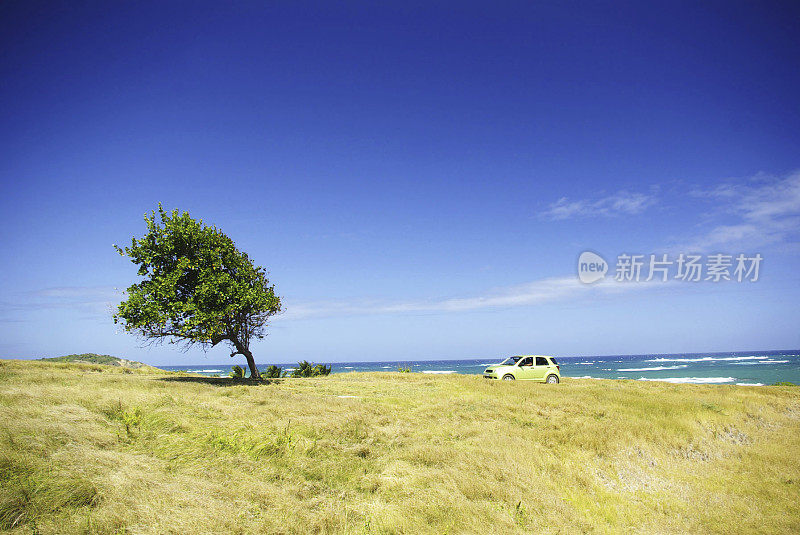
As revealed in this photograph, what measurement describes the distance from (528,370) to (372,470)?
20.9 m

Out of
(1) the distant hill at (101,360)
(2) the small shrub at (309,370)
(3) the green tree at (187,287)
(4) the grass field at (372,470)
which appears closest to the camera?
(4) the grass field at (372,470)

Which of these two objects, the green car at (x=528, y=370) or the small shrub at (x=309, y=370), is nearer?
the green car at (x=528, y=370)

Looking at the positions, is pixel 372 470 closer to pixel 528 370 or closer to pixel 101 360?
pixel 528 370

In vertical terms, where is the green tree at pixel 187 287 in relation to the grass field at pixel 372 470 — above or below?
above

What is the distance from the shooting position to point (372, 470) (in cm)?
834

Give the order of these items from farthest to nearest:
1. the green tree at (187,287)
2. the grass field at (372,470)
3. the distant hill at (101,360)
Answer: the distant hill at (101,360) < the green tree at (187,287) < the grass field at (372,470)

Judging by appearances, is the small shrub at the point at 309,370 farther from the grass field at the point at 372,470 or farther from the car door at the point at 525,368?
the grass field at the point at 372,470

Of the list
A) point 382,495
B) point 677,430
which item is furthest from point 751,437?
point 382,495

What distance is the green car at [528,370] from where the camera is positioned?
26344 millimetres

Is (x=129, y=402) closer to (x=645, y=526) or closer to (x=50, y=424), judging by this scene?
(x=50, y=424)

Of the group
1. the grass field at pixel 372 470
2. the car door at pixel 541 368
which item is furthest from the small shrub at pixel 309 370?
Result: the grass field at pixel 372 470

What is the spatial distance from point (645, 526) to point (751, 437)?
9.71m

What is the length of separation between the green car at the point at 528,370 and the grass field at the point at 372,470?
12.7 m

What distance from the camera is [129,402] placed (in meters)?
11.7
